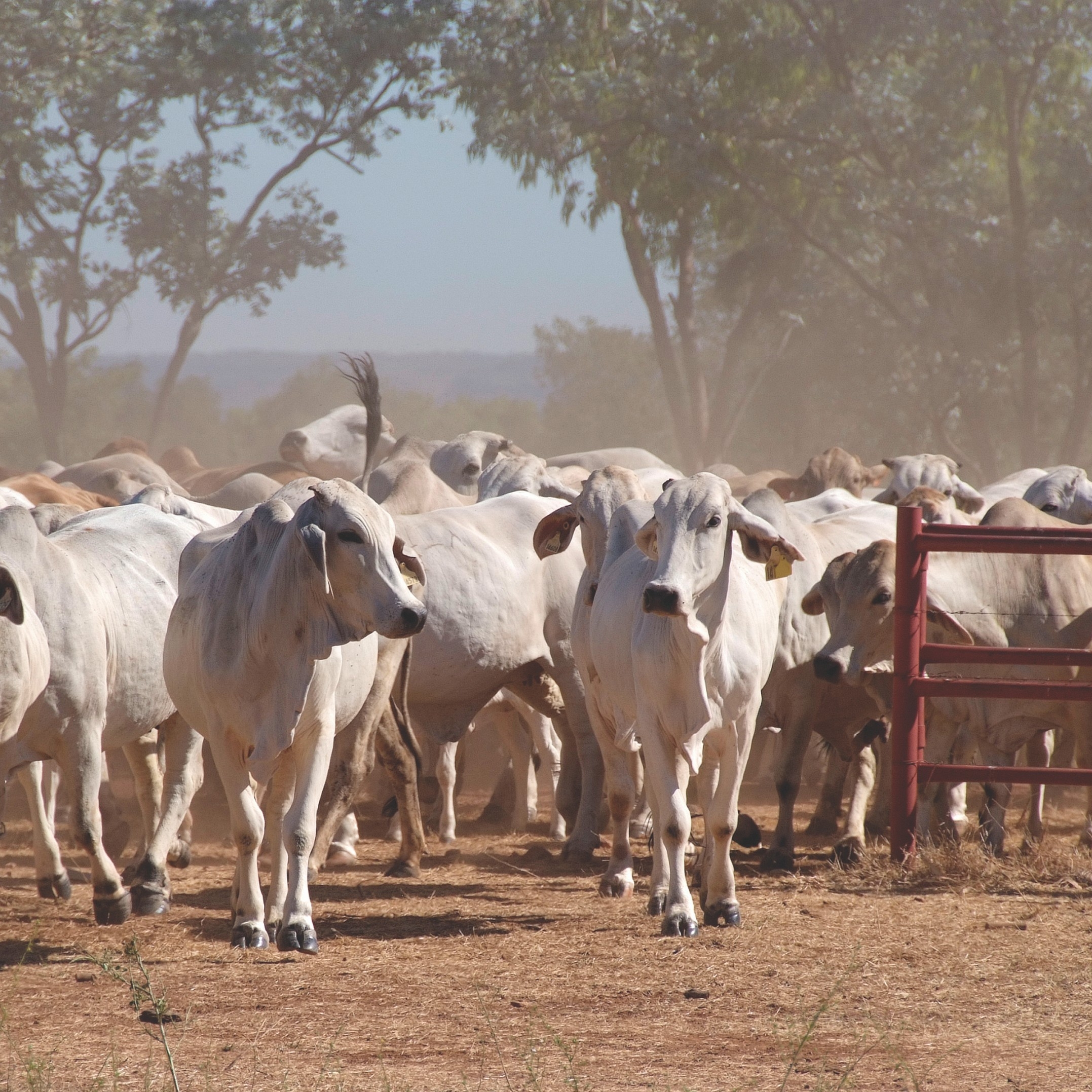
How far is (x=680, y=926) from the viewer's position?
229 inches

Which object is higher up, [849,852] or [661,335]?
[661,335]

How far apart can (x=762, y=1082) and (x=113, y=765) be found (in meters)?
9.71

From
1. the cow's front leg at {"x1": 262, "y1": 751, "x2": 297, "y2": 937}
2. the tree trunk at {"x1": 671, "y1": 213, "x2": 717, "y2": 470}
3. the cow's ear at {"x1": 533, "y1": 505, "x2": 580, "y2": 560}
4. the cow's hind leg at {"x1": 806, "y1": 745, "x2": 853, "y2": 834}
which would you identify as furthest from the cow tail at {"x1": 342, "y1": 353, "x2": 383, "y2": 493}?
the tree trunk at {"x1": 671, "y1": 213, "x2": 717, "y2": 470}

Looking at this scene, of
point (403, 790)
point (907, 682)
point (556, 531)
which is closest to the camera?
point (556, 531)

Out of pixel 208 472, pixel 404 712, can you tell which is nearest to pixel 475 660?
pixel 404 712

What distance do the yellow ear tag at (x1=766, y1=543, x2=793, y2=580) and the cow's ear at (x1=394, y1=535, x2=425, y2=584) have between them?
140 cm

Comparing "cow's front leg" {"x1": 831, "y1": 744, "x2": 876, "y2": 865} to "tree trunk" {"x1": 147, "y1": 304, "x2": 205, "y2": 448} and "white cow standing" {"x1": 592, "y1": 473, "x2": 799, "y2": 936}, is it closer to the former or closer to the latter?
"white cow standing" {"x1": 592, "y1": 473, "x2": 799, "y2": 936}

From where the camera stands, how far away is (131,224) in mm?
30172

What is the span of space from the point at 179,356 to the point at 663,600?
26336 mm

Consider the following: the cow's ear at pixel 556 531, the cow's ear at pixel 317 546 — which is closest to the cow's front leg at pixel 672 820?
the cow's ear at pixel 556 531

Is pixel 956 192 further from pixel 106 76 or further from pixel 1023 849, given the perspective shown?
pixel 1023 849

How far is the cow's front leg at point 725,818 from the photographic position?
6.07 meters

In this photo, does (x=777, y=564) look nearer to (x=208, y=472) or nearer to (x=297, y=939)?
(x=297, y=939)

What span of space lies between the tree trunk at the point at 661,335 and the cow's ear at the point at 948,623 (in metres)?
19.6
